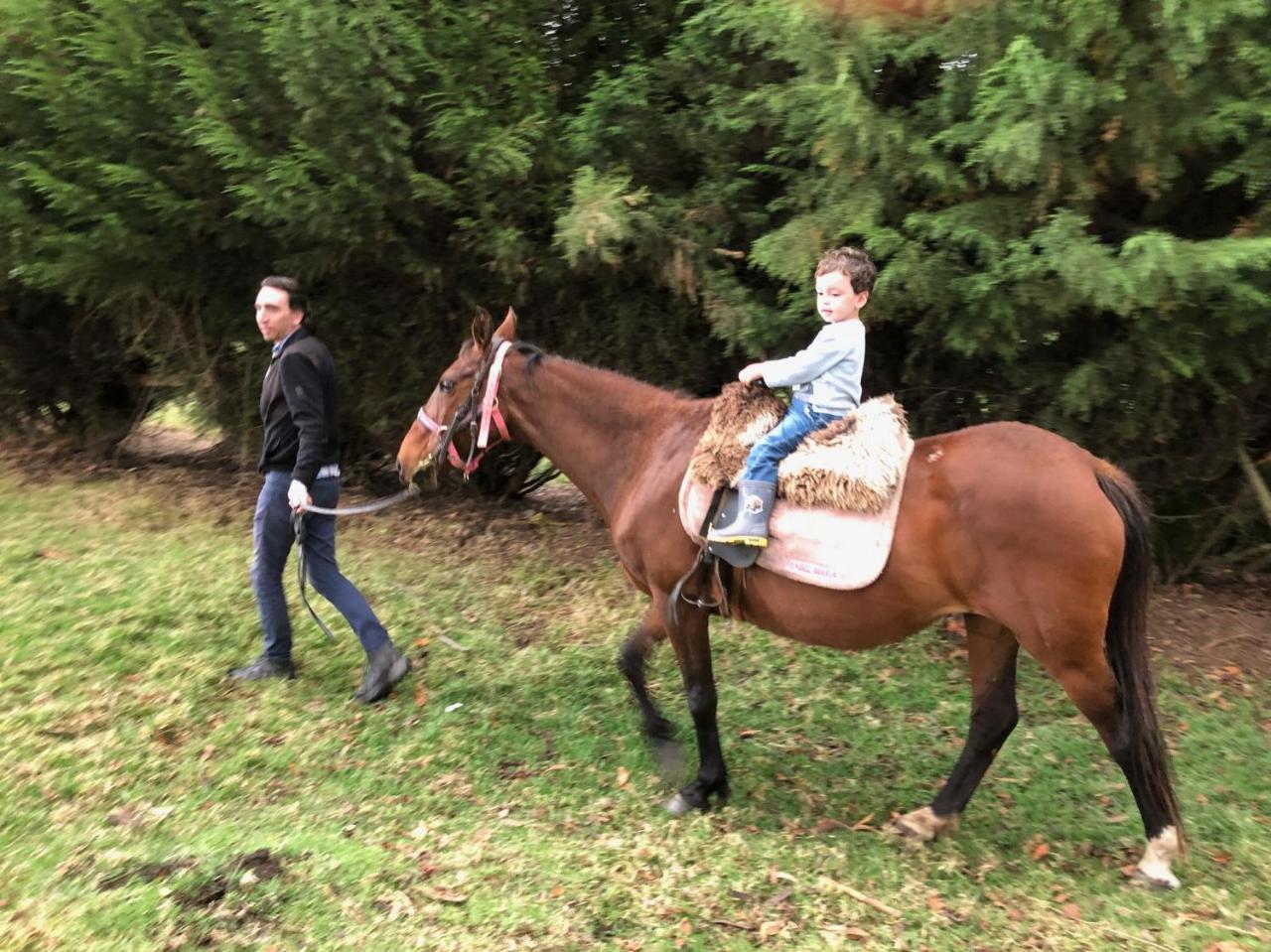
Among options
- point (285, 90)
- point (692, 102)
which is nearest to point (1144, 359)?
point (692, 102)

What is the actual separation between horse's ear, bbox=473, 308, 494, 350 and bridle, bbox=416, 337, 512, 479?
0.04m

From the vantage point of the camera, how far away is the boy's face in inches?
127

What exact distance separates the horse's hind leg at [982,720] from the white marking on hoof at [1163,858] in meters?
0.62

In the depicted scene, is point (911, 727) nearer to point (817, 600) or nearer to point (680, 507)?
point (817, 600)

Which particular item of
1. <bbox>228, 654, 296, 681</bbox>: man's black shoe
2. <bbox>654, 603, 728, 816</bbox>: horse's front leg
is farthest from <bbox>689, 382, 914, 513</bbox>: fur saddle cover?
<bbox>228, 654, 296, 681</bbox>: man's black shoe

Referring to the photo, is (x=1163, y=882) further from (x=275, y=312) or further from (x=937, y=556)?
(x=275, y=312)

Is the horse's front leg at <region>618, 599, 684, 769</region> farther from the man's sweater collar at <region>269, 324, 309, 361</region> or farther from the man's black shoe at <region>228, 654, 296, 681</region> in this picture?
the man's sweater collar at <region>269, 324, 309, 361</region>

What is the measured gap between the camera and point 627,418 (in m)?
3.88

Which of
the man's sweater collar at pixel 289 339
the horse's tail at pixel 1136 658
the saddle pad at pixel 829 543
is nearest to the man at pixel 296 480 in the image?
the man's sweater collar at pixel 289 339

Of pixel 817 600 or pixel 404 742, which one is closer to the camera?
pixel 817 600

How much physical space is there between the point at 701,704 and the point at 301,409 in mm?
2356

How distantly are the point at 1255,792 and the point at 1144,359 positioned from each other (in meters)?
2.08

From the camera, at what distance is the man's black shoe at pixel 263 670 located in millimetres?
4559

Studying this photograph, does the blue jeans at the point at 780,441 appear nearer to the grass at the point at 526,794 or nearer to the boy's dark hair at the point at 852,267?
the boy's dark hair at the point at 852,267
